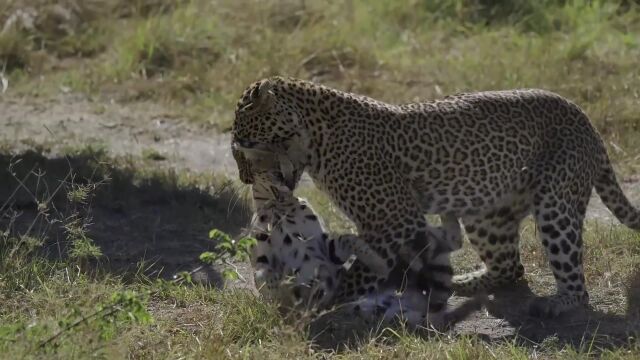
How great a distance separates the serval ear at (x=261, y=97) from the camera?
6988 millimetres

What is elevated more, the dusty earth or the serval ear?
the serval ear

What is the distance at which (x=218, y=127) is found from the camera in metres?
11.7

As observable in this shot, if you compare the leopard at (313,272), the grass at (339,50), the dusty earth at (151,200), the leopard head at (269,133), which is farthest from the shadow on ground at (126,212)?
the grass at (339,50)

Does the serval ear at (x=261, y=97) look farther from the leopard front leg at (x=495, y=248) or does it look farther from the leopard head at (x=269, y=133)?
the leopard front leg at (x=495, y=248)

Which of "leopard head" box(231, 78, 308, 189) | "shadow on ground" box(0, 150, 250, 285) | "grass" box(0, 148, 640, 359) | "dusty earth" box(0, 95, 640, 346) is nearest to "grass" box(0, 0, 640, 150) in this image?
"dusty earth" box(0, 95, 640, 346)

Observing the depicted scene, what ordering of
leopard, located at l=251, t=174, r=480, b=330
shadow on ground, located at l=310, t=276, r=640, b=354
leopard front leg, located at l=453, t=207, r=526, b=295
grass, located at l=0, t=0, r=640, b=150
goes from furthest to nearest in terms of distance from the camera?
grass, located at l=0, t=0, r=640, b=150 → leopard front leg, located at l=453, t=207, r=526, b=295 → leopard, located at l=251, t=174, r=480, b=330 → shadow on ground, located at l=310, t=276, r=640, b=354

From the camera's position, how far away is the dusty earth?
707cm

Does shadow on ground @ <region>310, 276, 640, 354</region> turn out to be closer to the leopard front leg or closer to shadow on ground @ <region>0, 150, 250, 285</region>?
the leopard front leg

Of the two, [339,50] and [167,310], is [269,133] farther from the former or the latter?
[339,50]

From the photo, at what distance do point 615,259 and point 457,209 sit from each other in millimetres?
1290

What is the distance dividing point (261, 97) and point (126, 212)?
2432mm

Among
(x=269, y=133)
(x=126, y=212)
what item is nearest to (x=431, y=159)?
(x=269, y=133)

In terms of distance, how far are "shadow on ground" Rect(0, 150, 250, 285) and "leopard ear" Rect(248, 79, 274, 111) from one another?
1201mm

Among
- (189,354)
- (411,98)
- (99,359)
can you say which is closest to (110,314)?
(99,359)
